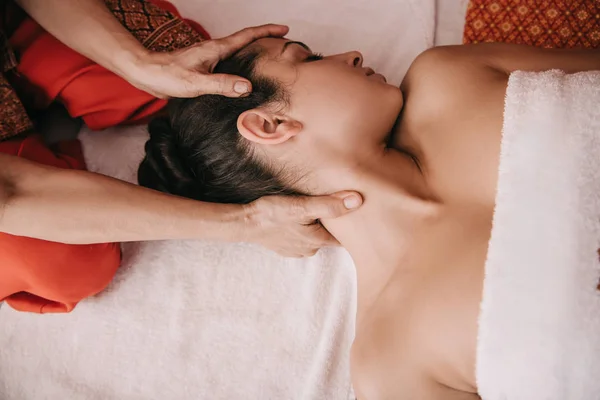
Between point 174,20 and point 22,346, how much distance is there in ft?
2.77

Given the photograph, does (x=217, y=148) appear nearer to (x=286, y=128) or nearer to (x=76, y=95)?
(x=286, y=128)

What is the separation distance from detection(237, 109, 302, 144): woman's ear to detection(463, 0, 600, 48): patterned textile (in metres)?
0.64

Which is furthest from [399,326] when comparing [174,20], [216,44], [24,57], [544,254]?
[24,57]

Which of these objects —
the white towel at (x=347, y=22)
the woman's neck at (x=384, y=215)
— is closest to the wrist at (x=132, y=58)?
the white towel at (x=347, y=22)

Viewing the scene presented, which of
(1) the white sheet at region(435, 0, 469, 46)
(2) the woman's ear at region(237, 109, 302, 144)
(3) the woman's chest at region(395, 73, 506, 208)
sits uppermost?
(1) the white sheet at region(435, 0, 469, 46)

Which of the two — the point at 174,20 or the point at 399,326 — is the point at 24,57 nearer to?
the point at 174,20

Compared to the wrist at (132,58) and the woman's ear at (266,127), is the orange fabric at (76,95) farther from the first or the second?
the woman's ear at (266,127)

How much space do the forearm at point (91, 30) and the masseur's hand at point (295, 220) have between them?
438 millimetres

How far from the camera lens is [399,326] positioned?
973 mm

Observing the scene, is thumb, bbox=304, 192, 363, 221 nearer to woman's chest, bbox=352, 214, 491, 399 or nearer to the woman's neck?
the woman's neck

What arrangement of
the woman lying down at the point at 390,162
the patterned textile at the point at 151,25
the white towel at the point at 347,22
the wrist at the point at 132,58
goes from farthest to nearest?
the white towel at the point at 347,22 → the patterned textile at the point at 151,25 → the wrist at the point at 132,58 → the woman lying down at the point at 390,162

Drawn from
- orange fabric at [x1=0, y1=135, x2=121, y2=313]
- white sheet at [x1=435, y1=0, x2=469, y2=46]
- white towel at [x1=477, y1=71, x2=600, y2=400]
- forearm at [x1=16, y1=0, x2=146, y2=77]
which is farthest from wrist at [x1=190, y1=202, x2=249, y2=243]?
white sheet at [x1=435, y1=0, x2=469, y2=46]

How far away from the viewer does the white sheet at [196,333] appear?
3.94ft

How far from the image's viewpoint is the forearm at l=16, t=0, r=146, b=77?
1.18 metres
